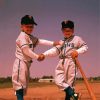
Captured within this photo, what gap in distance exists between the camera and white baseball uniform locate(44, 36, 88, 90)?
239cm

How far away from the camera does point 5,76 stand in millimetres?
4219

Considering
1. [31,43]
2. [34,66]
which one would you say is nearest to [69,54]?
[31,43]

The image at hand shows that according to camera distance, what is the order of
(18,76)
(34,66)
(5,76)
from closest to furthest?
(18,76), (34,66), (5,76)

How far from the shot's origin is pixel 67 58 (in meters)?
2.40

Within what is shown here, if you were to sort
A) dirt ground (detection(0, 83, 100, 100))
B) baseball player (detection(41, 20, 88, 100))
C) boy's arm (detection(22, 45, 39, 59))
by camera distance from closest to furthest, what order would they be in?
boy's arm (detection(22, 45, 39, 59)) → baseball player (detection(41, 20, 88, 100)) → dirt ground (detection(0, 83, 100, 100))

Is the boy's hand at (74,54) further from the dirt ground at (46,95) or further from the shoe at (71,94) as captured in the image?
the dirt ground at (46,95)

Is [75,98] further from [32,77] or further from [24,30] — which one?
[32,77]

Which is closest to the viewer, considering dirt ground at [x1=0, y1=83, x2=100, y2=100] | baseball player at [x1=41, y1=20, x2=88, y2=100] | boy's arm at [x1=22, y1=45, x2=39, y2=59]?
boy's arm at [x1=22, y1=45, x2=39, y2=59]

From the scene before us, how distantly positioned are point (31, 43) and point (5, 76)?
194 centimetres

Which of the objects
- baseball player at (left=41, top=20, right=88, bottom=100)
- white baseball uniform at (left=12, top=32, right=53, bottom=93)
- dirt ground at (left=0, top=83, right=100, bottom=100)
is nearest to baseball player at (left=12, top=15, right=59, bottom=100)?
white baseball uniform at (left=12, top=32, right=53, bottom=93)

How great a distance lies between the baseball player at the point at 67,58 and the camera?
7.83 ft

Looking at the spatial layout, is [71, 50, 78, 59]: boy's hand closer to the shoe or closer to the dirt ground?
the shoe

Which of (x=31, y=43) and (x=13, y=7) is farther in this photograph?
(x=13, y=7)

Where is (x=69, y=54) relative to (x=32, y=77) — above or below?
above
